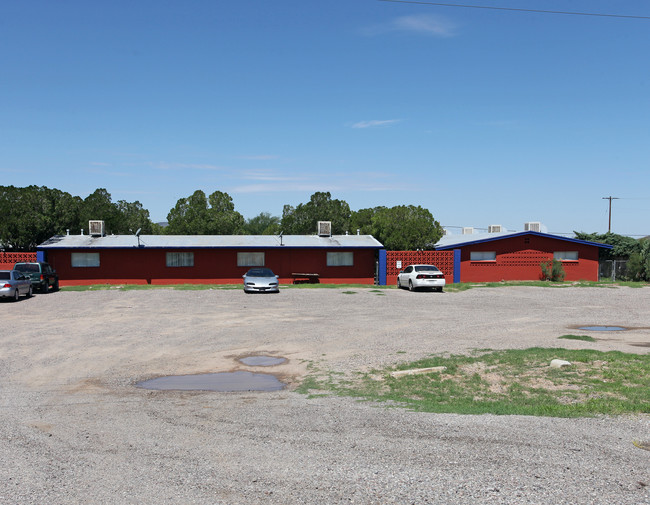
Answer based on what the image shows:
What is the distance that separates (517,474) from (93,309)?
20.5m

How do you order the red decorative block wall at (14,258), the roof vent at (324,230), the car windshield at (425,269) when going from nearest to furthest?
the car windshield at (425,269)
the red decorative block wall at (14,258)
the roof vent at (324,230)

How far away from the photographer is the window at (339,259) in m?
39.1

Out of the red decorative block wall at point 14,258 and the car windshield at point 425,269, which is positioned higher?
the red decorative block wall at point 14,258

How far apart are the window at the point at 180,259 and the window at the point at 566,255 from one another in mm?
26637

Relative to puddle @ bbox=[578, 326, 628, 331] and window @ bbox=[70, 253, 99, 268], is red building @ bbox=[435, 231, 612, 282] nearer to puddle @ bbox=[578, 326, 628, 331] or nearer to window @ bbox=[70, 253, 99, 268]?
puddle @ bbox=[578, 326, 628, 331]

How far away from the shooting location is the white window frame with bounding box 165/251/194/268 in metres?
38.1

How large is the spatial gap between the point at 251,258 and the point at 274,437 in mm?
32583

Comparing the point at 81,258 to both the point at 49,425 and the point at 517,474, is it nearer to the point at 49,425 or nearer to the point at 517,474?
the point at 49,425

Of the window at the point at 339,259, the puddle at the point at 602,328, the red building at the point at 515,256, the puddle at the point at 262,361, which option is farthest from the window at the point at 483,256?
the puddle at the point at 262,361

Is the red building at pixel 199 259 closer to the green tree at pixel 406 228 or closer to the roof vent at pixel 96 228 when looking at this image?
the roof vent at pixel 96 228

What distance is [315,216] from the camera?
71125 mm

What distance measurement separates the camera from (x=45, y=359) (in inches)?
477

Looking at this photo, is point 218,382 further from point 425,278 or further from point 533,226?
point 533,226

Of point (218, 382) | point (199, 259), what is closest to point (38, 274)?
point (199, 259)
